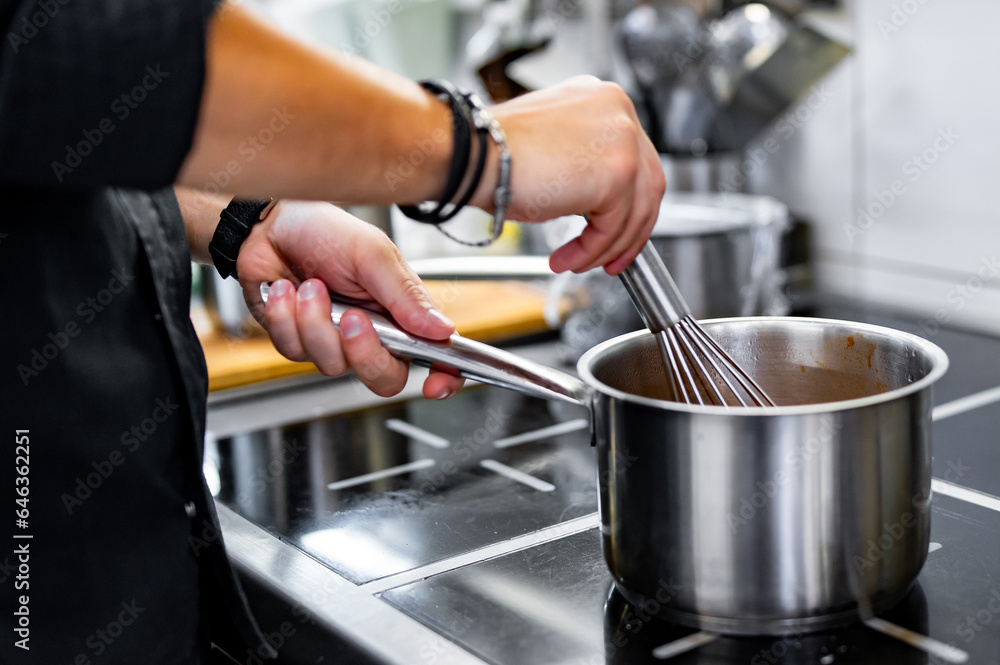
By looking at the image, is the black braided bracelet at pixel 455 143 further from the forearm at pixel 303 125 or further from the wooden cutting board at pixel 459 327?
the wooden cutting board at pixel 459 327

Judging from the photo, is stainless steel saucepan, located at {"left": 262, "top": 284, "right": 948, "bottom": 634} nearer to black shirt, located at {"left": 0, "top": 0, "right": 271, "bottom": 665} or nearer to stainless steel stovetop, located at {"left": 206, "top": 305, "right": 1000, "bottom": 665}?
stainless steel stovetop, located at {"left": 206, "top": 305, "right": 1000, "bottom": 665}

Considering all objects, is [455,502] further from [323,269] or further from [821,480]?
[821,480]

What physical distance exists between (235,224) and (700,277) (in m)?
0.56

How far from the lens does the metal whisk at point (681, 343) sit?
0.57m

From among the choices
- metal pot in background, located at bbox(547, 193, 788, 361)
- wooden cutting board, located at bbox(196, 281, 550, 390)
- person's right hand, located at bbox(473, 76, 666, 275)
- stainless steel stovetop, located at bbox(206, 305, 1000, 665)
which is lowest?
stainless steel stovetop, located at bbox(206, 305, 1000, 665)

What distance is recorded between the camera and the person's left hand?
64 centimetres

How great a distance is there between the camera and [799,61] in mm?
1322

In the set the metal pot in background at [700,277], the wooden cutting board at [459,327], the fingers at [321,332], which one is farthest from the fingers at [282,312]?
the metal pot in background at [700,277]

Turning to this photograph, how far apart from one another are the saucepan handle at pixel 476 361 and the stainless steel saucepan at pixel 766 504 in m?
0.04

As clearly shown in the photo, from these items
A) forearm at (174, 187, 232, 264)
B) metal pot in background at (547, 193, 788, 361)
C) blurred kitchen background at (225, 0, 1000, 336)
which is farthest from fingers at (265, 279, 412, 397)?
blurred kitchen background at (225, 0, 1000, 336)

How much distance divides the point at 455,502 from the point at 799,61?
0.84 metres

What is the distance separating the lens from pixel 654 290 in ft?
1.88

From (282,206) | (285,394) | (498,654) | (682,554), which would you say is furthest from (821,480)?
(285,394)

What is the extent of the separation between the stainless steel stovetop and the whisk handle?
6.1 inches
